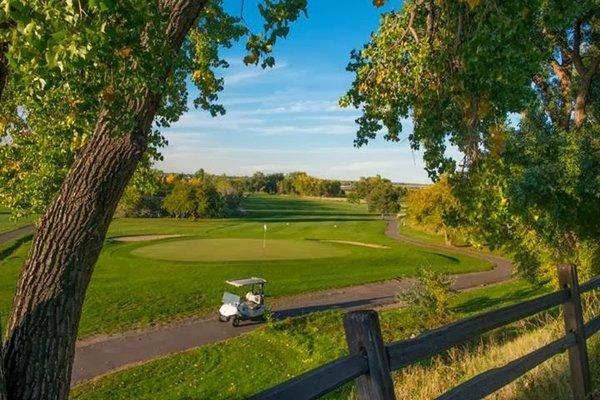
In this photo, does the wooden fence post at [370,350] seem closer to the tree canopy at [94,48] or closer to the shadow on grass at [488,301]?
the tree canopy at [94,48]

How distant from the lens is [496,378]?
505 cm

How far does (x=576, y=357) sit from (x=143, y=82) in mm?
5587

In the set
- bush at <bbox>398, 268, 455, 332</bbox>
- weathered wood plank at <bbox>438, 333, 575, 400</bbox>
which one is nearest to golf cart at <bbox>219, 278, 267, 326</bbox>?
bush at <bbox>398, 268, 455, 332</bbox>

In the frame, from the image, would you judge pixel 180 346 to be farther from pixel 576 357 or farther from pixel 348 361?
pixel 348 361

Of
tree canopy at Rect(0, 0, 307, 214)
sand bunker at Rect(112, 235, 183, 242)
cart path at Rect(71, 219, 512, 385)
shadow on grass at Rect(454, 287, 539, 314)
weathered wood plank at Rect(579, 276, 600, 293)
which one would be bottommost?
shadow on grass at Rect(454, 287, 539, 314)

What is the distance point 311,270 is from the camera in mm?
47094

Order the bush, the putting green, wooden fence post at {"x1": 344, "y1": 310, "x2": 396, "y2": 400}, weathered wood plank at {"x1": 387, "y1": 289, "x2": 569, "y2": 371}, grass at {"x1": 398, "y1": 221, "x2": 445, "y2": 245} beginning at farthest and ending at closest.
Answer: grass at {"x1": 398, "y1": 221, "x2": 445, "y2": 245} < the putting green < the bush < weathered wood plank at {"x1": 387, "y1": 289, "x2": 569, "y2": 371} < wooden fence post at {"x1": 344, "y1": 310, "x2": 396, "y2": 400}

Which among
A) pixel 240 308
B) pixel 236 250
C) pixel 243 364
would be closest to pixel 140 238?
pixel 236 250

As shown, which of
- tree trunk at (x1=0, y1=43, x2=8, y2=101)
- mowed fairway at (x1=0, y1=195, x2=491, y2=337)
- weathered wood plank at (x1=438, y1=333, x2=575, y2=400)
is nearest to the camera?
tree trunk at (x1=0, y1=43, x2=8, y2=101)

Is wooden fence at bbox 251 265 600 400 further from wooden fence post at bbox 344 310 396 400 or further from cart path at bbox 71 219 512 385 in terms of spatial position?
cart path at bbox 71 219 512 385

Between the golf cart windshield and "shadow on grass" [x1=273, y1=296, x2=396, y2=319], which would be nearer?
the golf cart windshield

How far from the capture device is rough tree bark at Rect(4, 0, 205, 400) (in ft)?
15.4

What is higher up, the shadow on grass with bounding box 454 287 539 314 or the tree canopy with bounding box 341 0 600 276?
the tree canopy with bounding box 341 0 600 276

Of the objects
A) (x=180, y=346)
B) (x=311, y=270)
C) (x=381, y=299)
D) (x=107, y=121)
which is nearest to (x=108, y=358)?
(x=180, y=346)
